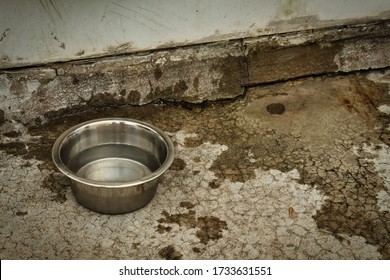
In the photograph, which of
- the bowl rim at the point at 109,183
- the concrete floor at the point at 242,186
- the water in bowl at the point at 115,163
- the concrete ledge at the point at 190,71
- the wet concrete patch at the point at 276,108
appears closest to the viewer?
the bowl rim at the point at 109,183

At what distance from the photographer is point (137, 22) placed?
10.1 feet

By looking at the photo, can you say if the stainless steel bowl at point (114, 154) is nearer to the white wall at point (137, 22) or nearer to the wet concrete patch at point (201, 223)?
the wet concrete patch at point (201, 223)

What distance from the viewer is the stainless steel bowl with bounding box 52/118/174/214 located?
2.65 meters

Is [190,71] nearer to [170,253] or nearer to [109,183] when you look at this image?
[109,183]

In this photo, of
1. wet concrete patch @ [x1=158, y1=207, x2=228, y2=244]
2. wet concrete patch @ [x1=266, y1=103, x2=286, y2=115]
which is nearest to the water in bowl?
wet concrete patch @ [x1=158, y1=207, x2=228, y2=244]

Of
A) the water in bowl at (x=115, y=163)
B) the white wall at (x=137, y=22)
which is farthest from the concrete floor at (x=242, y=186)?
the white wall at (x=137, y=22)

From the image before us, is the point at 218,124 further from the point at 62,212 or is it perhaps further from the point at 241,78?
the point at 62,212

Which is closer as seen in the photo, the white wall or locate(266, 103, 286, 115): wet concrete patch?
the white wall

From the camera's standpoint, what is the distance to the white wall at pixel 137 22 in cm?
291

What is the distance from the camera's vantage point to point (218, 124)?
3.26 m

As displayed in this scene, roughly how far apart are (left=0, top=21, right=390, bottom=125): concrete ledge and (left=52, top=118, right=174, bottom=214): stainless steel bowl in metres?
0.40

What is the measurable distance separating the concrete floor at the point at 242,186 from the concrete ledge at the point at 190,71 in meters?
0.08

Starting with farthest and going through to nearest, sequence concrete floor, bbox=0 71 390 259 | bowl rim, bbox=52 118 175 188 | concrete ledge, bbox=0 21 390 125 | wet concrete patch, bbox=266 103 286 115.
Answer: wet concrete patch, bbox=266 103 286 115
concrete ledge, bbox=0 21 390 125
concrete floor, bbox=0 71 390 259
bowl rim, bbox=52 118 175 188

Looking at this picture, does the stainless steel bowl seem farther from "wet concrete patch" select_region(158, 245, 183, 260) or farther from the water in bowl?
"wet concrete patch" select_region(158, 245, 183, 260)
